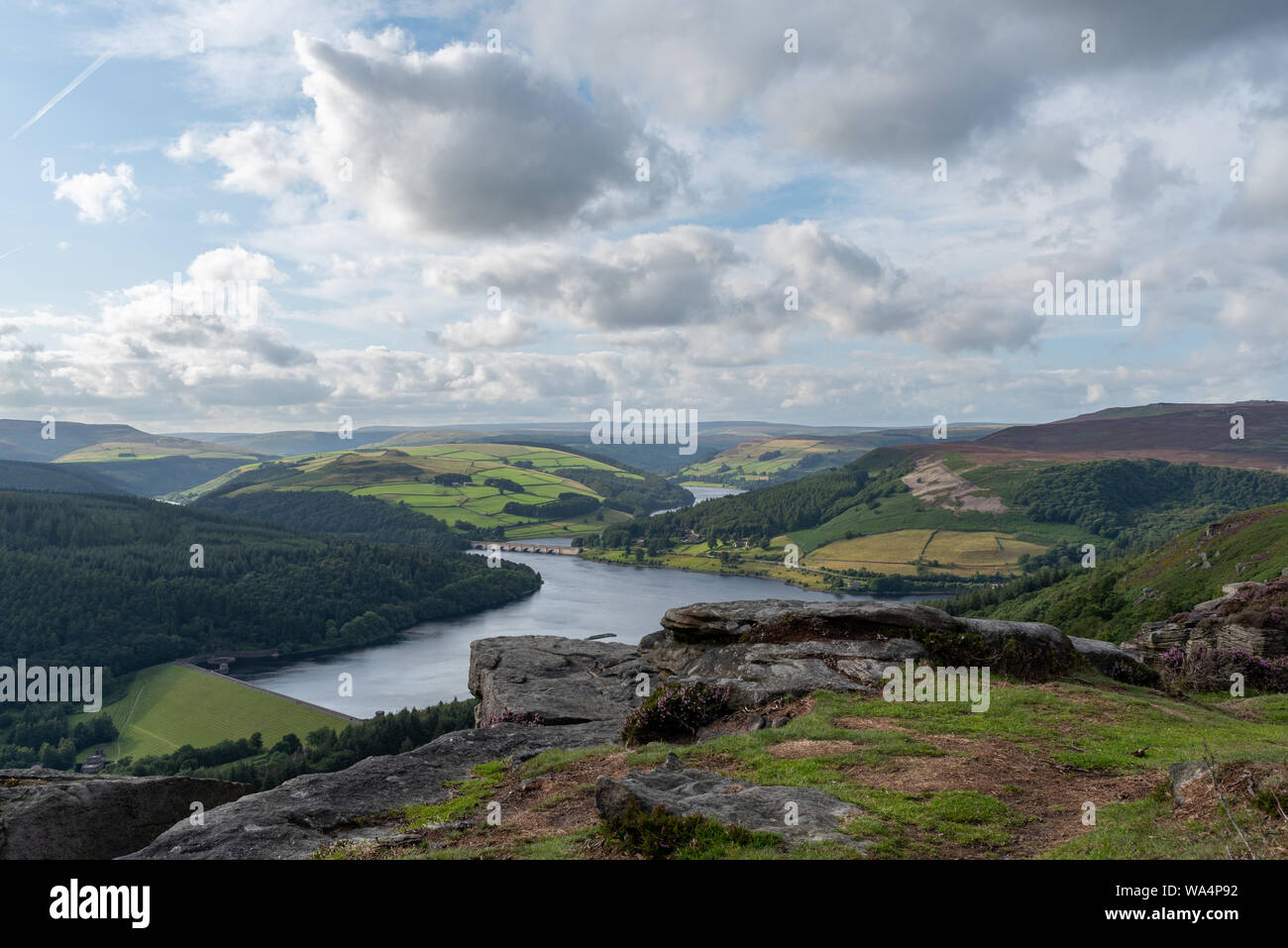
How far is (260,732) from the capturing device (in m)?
113

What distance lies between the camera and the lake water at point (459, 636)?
425 ft

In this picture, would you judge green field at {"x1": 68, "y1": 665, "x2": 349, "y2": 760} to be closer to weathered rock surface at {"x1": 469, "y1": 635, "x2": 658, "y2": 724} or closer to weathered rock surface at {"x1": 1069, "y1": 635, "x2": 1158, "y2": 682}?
weathered rock surface at {"x1": 469, "y1": 635, "x2": 658, "y2": 724}

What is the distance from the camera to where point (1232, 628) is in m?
26.7

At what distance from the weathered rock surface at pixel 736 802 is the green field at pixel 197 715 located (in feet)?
369

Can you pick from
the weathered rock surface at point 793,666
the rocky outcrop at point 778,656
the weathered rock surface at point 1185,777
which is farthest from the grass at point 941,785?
the rocky outcrop at point 778,656

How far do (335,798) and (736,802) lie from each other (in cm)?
697

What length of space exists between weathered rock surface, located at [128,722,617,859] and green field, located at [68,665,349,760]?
345 ft

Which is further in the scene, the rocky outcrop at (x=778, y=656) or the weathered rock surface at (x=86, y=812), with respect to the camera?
the rocky outcrop at (x=778, y=656)

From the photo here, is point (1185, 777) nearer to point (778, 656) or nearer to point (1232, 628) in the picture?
point (778, 656)

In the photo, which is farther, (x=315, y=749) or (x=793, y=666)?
(x=315, y=749)

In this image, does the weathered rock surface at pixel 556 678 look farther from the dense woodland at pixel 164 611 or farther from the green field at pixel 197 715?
the dense woodland at pixel 164 611

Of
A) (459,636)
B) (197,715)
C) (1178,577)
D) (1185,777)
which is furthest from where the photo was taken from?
(459,636)

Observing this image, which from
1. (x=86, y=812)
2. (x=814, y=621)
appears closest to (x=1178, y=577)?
(x=814, y=621)
